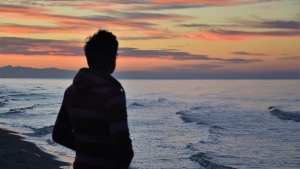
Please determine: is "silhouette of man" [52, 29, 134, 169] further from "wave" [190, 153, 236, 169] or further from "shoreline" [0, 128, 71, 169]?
"wave" [190, 153, 236, 169]

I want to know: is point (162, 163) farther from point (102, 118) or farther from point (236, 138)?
point (102, 118)

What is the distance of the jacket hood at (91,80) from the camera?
94.9 inches

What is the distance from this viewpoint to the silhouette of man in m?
2.35

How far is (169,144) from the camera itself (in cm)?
1708

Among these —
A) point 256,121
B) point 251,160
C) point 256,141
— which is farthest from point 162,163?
point 256,121

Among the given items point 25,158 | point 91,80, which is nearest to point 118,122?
point 91,80

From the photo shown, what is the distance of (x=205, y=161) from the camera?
13258 mm

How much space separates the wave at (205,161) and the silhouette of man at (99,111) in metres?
10.3

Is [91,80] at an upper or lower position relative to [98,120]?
upper

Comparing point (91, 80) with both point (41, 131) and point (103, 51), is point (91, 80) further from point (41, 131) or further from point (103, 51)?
point (41, 131)

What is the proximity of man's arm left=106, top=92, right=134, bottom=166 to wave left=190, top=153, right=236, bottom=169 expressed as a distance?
10487 millimetres

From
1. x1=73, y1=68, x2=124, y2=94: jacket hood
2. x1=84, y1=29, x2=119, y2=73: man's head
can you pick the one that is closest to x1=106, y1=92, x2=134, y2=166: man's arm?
x1=73, y1=68, x2=124, y2=94: jacket hood

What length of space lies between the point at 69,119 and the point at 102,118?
40 centimetres

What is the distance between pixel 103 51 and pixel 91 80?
0.70 feet
